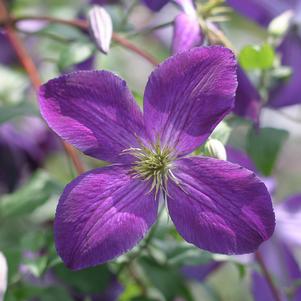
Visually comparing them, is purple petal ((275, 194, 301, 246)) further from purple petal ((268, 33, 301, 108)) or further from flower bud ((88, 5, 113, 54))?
flower bud ((88, 5, 113, 54))

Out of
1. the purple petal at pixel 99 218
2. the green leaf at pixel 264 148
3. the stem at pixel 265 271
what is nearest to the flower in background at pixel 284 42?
the green leaf at pixel 264 148

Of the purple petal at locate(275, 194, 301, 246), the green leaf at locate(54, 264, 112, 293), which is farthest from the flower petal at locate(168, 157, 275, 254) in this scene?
the purple petal at locate(275, 194, 301, 246)

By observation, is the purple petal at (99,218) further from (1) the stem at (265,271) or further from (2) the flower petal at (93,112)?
(1) the stem at (265,271)

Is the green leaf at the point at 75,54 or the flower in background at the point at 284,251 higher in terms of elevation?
the green leaf at the point at 75,54

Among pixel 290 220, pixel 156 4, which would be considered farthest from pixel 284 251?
pixel 156 4

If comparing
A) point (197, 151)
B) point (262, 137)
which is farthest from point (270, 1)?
point (197, 151)

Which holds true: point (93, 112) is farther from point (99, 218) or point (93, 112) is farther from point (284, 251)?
point (284, 251)
